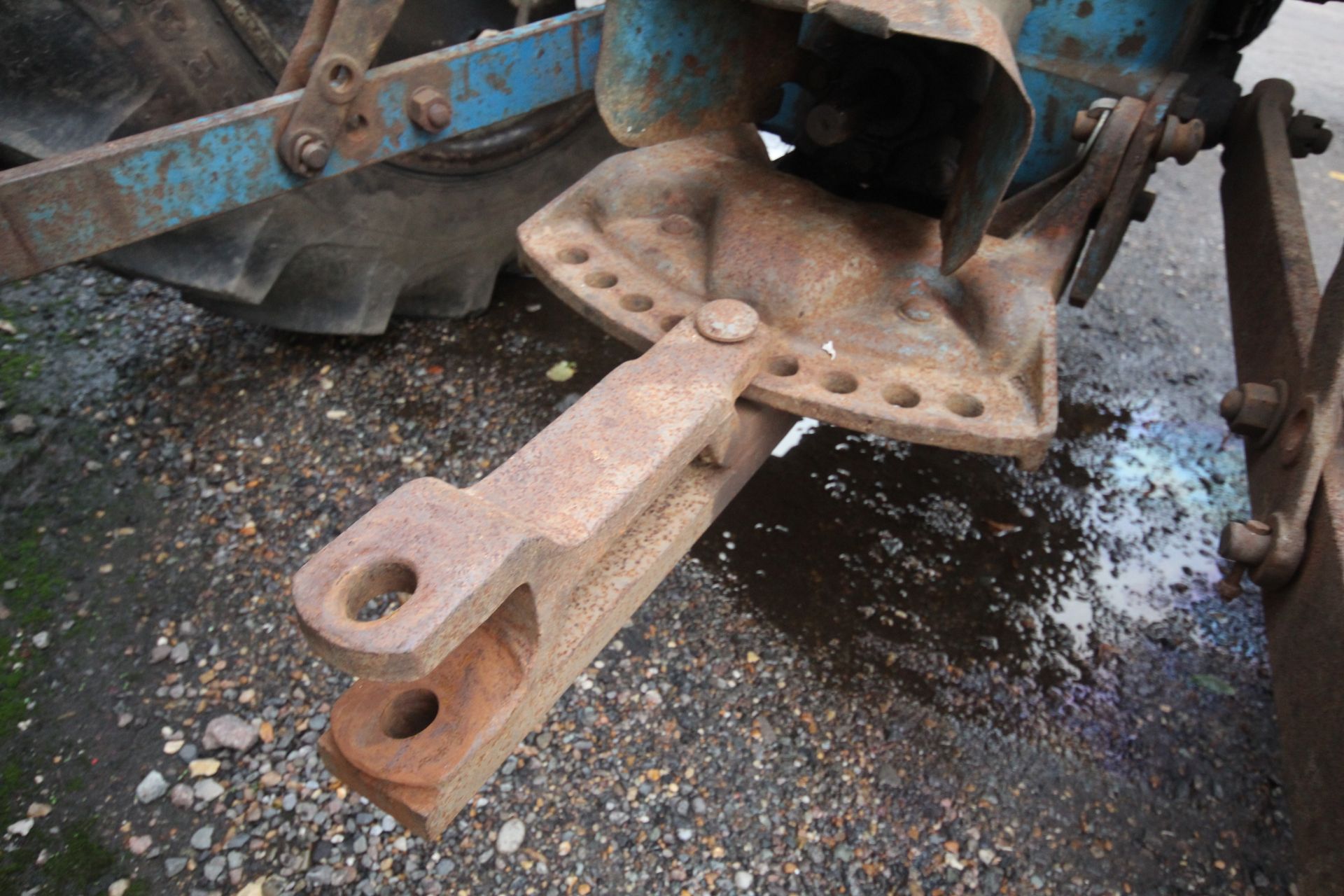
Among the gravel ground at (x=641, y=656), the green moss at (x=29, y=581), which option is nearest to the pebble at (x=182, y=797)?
the gravel ground at (x=641, y=656)

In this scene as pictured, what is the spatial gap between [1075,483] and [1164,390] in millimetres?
598

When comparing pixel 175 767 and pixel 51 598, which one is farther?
pixel 51 598

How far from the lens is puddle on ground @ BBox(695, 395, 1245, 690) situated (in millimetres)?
1872

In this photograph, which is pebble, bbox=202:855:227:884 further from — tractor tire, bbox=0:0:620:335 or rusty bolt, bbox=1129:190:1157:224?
rusty bolt, bbox=1129:190:1157:224

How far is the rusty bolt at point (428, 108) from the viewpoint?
5.39ft

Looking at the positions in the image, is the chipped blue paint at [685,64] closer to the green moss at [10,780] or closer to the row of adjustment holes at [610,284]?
the row of adjustment holes at [610,284]

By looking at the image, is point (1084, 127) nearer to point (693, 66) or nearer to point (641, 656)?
point (693, 66)

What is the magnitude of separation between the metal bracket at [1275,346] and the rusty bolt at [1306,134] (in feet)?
0.04

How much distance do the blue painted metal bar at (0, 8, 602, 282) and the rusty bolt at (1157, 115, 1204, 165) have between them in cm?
109

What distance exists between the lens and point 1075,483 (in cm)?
228

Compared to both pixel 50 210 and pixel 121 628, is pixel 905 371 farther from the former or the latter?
pixel 121 628

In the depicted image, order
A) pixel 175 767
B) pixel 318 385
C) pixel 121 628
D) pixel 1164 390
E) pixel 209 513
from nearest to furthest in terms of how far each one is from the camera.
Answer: pixel 175 767, pixel 121 628, pixel 209 513, pixel 318 385, pixel 1164 390

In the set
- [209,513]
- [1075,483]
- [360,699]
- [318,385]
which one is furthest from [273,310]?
[1075,483]

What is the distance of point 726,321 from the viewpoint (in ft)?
4.33
